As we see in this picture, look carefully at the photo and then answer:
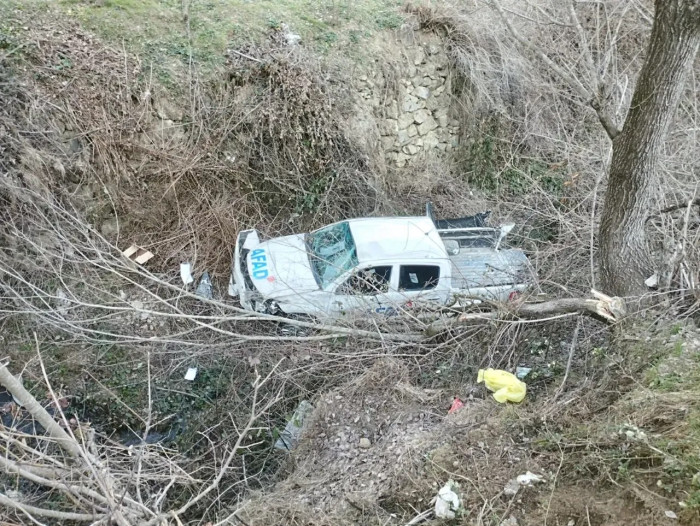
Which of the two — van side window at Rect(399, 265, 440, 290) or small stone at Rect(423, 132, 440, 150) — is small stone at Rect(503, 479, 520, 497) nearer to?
van side window at Rect(399, 265, 440, 290)

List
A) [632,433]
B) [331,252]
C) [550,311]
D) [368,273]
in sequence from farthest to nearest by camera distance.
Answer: [331,252], [368,273], [550,311], [632,433]

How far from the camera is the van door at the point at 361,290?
5.92 m

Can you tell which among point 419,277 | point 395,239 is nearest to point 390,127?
point 395,239

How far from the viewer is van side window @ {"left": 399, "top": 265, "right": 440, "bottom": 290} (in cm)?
608

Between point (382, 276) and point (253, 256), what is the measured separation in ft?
5.31

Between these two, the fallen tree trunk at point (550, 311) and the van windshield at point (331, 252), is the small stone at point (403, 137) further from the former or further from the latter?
the fallen tree trunk at point (550, 311)

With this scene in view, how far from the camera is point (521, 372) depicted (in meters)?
5.02

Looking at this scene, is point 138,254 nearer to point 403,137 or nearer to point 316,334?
point 316,334

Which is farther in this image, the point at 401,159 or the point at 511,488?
the point at 401,159

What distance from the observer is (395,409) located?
4.78 meters

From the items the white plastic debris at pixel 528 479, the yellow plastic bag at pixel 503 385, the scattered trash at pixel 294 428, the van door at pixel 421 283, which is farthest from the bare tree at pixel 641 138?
the scattered trash at pixel 294 428

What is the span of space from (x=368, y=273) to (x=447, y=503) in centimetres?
285

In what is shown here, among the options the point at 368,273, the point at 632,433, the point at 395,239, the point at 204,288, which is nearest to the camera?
the point at 632,433

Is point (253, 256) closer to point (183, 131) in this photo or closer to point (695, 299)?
point (183, 131)
